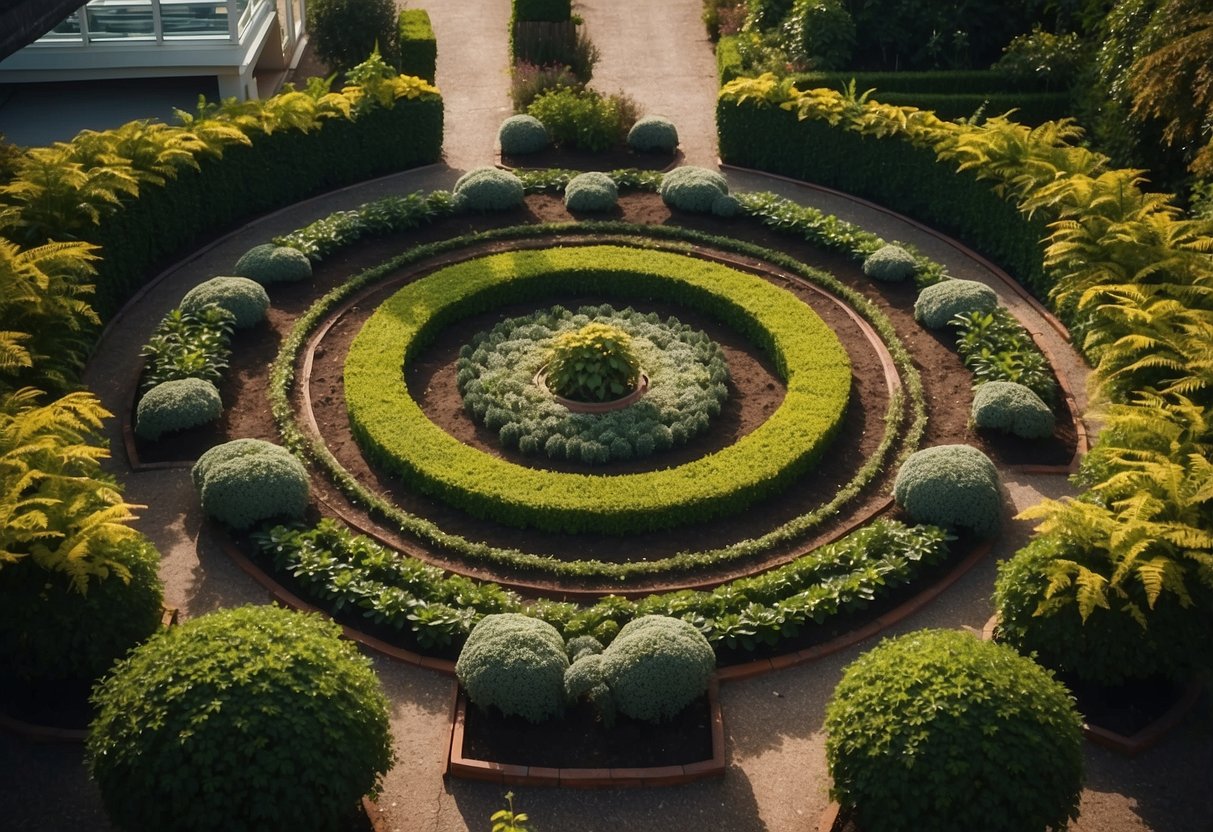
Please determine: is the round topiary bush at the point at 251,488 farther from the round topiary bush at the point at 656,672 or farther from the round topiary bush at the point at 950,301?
the round topiary bush at the point at 950,301

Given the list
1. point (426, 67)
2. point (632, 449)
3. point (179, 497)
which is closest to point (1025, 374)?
point (632, 449)

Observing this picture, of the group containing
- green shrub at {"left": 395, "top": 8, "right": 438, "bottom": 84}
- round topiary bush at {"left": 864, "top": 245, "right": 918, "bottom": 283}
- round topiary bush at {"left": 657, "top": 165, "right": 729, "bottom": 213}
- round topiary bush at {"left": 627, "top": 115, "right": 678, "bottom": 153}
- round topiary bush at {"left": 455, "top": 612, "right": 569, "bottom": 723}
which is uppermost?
green shrub at {"left": 395, "top": 8, "right": 438, "bottom": 84}

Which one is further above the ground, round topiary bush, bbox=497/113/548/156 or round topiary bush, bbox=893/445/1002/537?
round topiary bush, bbox=497/113/548/156

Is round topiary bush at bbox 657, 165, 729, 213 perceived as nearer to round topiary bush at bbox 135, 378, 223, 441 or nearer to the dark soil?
round topiary bush at bbox 135, 378, 223, 441

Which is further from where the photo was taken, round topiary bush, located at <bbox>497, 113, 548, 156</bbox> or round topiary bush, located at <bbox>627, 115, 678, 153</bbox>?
round topiary bush, located at <bbox>627, 115, 678, 153</bbox>

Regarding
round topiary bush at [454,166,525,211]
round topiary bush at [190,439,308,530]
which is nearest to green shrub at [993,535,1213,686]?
round topiary bush at [190,439,308,530]

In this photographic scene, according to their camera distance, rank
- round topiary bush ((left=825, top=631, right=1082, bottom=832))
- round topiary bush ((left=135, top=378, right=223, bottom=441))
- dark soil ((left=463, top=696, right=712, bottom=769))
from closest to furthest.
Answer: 1. round topiary bush ((left=825, top=631, right=1082, bottom=832))
2. dark soil ((left=463, top=696, right=712, bottom=769))
3. round topiary bush ((left=135, top=378, right=223, bottom=441))

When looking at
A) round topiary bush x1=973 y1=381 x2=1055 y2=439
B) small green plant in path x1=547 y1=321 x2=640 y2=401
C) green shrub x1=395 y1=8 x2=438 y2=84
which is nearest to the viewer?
round topiary bush x1=973 y1=381 x2=1055 y2=439
